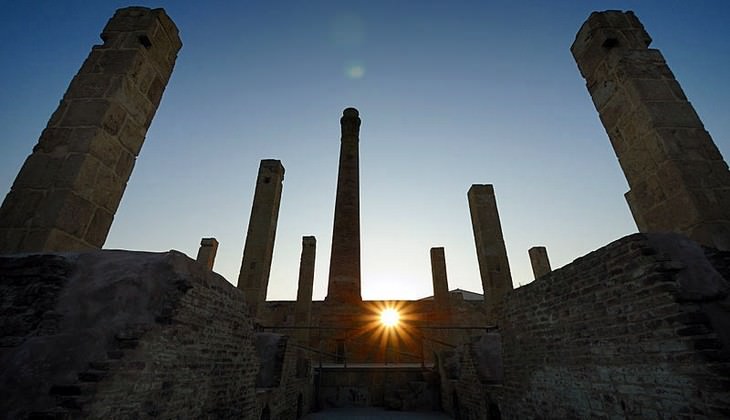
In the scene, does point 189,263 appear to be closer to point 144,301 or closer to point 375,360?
point 144,301

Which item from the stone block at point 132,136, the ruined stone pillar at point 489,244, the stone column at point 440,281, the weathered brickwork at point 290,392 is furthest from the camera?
the stone column at point 440,281

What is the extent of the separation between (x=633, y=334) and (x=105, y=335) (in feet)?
16.8

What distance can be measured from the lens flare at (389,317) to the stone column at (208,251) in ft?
29.4

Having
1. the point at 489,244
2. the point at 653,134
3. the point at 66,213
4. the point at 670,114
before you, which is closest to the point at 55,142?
the point at 66,213

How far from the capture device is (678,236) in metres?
3.27

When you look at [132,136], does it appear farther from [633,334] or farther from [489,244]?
[489,244]

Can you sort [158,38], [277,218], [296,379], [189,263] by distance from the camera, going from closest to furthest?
[189,263] < [158,38] < [296,379] < [277,218]

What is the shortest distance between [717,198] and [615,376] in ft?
7.04

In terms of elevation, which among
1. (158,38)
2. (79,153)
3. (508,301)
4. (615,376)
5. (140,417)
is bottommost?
(140,417)

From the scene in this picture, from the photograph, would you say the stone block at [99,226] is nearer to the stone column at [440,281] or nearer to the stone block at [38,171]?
the stone block at [38,171]

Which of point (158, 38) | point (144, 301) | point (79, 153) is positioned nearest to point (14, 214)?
point (79, 153)

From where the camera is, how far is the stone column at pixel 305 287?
14549mm

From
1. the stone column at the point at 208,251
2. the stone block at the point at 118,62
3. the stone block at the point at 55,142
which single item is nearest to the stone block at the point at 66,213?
the stone block at the point at 55,142

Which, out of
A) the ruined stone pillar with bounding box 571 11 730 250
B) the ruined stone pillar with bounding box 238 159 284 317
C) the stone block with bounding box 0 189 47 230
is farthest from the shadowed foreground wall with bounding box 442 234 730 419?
the ruined stone pillar with bounding box 238 159 284 317
